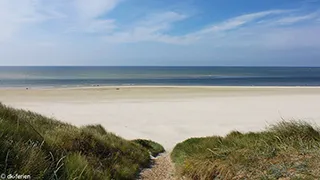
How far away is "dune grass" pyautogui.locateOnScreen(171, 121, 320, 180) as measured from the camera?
15.3 feet

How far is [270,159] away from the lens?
5371 mm

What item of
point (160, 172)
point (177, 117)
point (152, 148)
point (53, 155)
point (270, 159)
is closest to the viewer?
point (53, 155)

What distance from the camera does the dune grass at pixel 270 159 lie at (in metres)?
4.65

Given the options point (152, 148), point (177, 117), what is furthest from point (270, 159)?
point (177, 117)

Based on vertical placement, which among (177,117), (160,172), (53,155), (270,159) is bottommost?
(177,117)

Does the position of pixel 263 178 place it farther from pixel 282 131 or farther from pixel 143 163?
pixel 143 163

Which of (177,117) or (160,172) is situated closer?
(160,172)

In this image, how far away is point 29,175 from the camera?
3.40 m

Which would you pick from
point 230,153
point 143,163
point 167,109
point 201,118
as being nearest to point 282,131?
point 230,153

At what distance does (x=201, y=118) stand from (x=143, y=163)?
45.4 feet

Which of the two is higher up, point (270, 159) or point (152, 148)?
point (270, 159)

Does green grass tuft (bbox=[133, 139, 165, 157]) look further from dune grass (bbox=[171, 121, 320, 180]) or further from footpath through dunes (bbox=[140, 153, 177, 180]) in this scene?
dune grass (bbox=[171, 121, 320, 180])

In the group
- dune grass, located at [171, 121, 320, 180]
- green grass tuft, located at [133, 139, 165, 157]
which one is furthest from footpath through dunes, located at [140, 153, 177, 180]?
green grass tuft, located at [133, 139, 165, 157]

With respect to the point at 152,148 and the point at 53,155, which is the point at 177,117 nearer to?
the point at 152,148
